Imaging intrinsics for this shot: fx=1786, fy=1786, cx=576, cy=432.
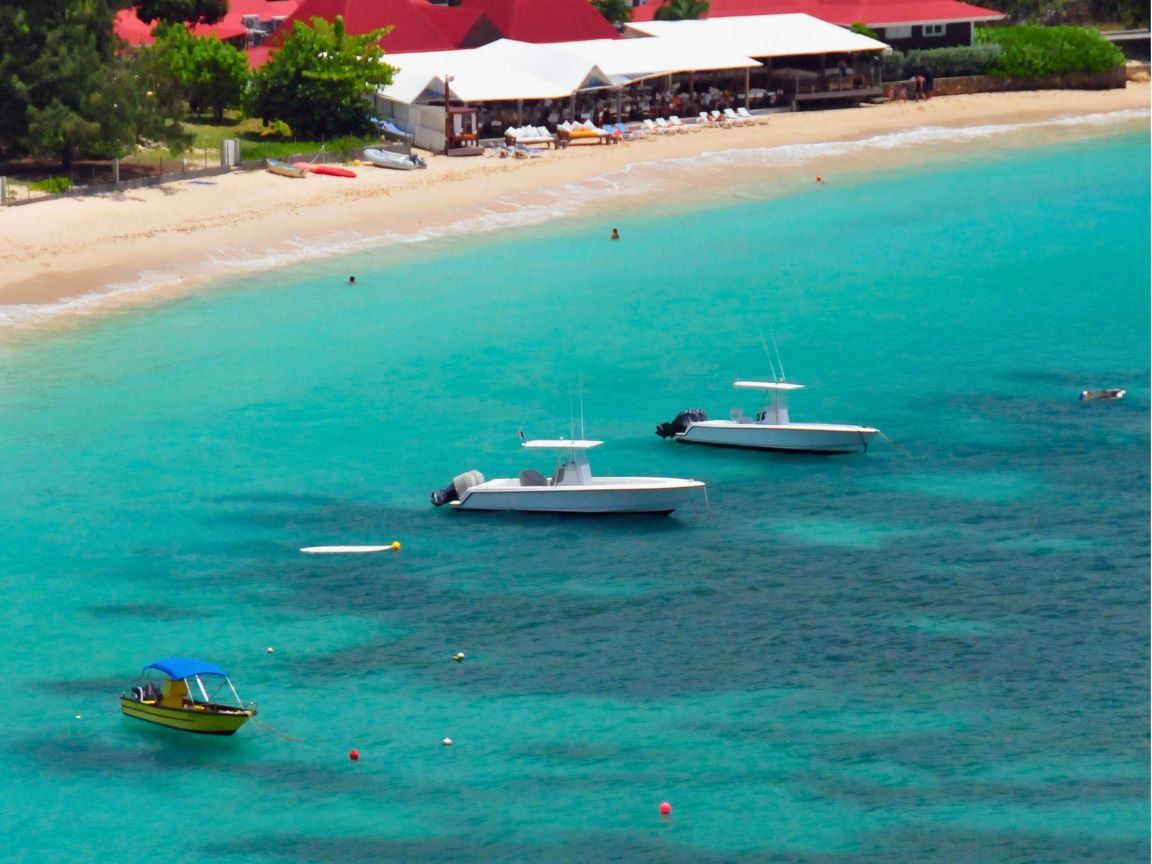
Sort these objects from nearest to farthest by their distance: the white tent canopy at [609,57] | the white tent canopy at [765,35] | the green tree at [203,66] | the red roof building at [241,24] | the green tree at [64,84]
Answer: the green tree at [64,84], the green tree at [203,66], the white tent canopy at [609,57], the red roof building at [241,24], the white tent canopy at [765,35]

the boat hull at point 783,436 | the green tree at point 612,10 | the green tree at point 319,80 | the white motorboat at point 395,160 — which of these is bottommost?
the boat hull at point 783,436

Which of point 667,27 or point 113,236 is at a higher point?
point 667,27

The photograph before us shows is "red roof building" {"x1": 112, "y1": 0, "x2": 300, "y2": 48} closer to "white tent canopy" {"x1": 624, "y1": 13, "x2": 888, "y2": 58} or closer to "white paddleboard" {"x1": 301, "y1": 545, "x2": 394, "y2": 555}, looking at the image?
"white tent canopy" {"x1": 624, "y1": 13, "x2": 888, "y2": 58}

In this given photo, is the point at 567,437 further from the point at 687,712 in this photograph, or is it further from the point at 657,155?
the point at 657,155

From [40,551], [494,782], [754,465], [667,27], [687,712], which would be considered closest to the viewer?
[494,782]

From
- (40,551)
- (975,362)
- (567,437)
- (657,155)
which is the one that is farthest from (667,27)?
(40,551)

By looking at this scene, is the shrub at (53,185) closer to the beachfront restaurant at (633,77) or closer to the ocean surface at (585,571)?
the ocean surface at (585,571)

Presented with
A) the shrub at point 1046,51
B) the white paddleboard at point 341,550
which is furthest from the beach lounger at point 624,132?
the white paddleboard at point 341,550

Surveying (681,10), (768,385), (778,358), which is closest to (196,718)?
(768,385)
